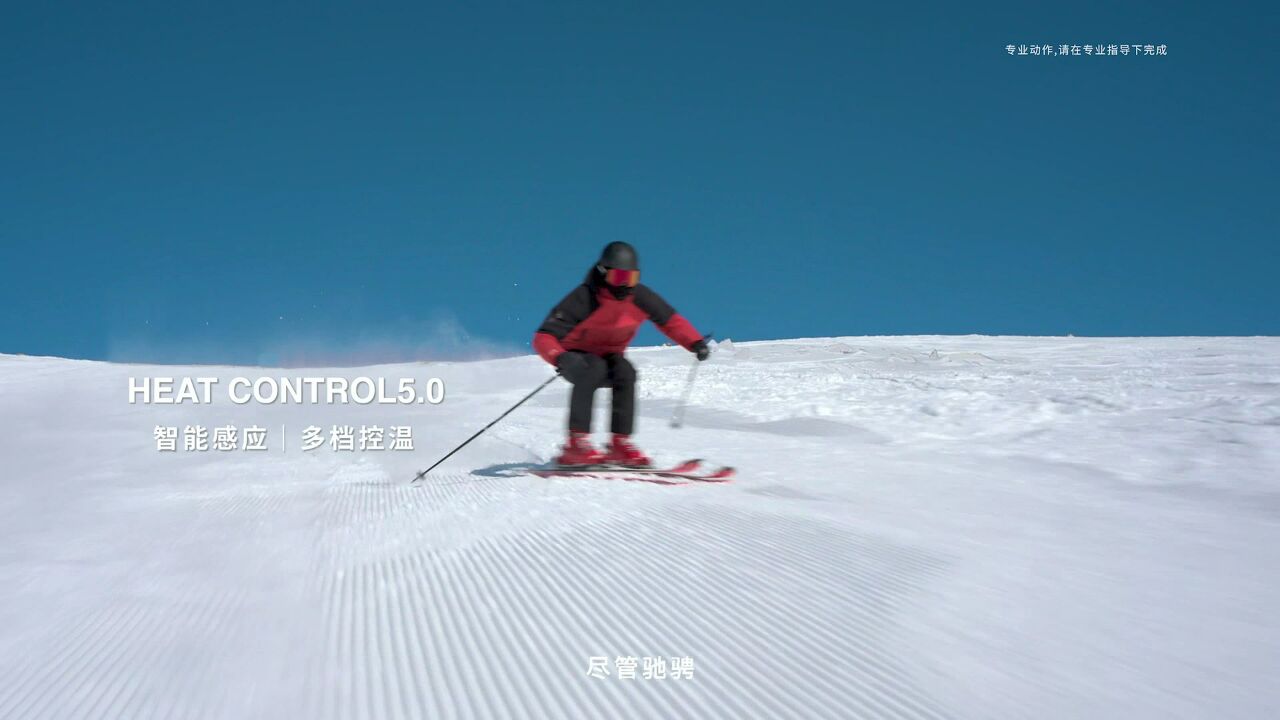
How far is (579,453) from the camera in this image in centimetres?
458

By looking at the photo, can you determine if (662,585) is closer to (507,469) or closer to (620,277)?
(620,277)

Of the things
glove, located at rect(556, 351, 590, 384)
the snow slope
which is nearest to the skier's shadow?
the snow slope

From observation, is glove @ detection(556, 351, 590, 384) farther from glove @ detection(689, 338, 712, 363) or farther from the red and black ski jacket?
glove @ detection(689, 338, 712, 363)

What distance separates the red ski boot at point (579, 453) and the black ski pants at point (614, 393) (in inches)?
2.2

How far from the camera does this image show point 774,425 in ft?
23.6

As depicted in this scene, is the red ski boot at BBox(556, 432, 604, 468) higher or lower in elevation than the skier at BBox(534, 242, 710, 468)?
lower

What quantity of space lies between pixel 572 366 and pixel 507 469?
0.84 m

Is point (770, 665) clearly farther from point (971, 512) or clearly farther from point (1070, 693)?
point (971, 512)

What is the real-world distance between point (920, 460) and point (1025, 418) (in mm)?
2052

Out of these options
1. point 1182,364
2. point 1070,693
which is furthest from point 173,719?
point 1182,364

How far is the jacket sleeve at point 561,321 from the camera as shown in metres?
4.51

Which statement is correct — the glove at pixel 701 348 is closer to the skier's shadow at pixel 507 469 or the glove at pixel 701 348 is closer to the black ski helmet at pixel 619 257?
the black ski helmet at pixel 619 257

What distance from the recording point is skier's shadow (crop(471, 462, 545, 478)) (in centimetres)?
441

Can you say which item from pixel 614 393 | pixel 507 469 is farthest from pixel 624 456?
Result: pixel 507 469
